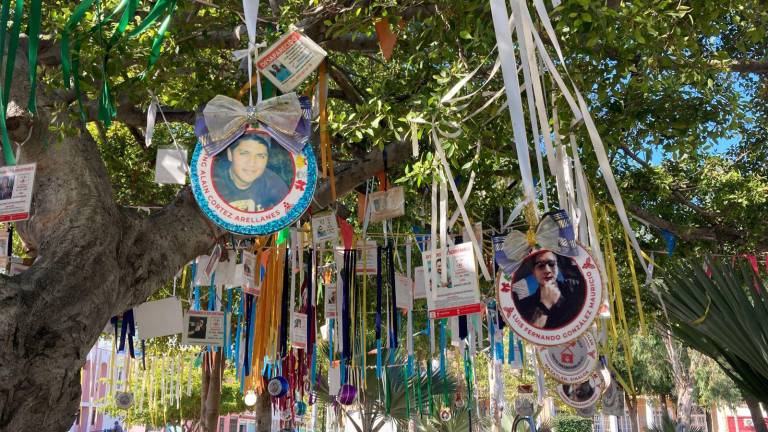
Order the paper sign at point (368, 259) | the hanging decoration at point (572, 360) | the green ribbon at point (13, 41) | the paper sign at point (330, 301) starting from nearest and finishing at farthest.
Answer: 1. the green ribbon at point (13, 41)
2. the hanging decoration at point (572, 360)
3. the paper sign at point (368, 259)
4. the paper sign at point (330, 301)

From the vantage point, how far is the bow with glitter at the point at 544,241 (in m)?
3.14

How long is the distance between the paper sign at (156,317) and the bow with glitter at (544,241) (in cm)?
286

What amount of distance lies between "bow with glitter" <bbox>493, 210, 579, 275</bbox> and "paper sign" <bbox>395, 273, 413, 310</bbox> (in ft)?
10.7

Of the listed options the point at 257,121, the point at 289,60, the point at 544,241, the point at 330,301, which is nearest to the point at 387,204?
A: the point at 330,301

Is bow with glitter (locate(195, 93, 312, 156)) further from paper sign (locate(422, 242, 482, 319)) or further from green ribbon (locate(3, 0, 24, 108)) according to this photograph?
paper sign (locate(422, 242, 482, 319))

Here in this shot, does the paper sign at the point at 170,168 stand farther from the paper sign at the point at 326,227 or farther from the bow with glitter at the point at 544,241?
the bow with glitter at the point at 544,241

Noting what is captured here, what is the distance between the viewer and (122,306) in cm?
384

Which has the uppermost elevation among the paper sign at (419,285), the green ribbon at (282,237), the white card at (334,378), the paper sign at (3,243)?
the green ribbon at (282,237)

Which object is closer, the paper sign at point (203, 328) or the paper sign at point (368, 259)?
the paper sign at point (203, 328)

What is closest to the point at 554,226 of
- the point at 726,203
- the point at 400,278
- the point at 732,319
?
the point at 732,319

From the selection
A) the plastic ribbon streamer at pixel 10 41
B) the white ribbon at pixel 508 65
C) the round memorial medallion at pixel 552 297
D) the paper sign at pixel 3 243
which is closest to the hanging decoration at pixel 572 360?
the round memorial medallion at pixel 552 297

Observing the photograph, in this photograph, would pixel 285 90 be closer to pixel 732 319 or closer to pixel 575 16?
pixel 575 16

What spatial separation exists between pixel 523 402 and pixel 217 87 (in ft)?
17.8

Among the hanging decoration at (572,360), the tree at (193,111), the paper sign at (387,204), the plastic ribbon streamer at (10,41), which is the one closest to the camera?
the plastic ribbon streamer at (10,41)
